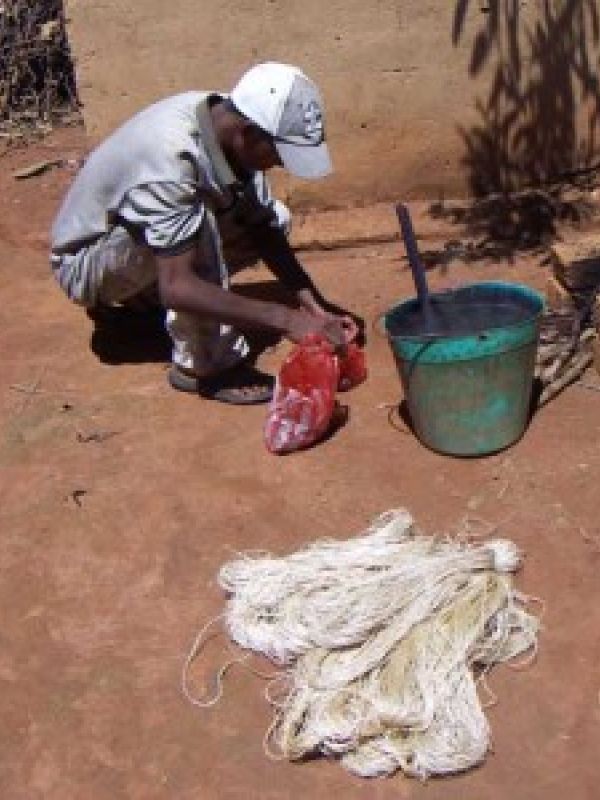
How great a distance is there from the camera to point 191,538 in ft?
12.4

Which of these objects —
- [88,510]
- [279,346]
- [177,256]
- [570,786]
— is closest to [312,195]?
[279,346]

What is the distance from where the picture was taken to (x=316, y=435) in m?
4.13

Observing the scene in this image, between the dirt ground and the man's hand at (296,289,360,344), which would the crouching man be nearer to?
the man's hand at (296,289,360,344)

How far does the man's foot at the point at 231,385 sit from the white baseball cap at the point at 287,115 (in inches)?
37.0

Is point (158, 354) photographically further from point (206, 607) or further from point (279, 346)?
point (206, 607)

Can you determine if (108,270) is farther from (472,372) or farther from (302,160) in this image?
(472,372)

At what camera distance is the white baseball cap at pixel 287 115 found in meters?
3.84

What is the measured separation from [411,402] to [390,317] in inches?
11.3

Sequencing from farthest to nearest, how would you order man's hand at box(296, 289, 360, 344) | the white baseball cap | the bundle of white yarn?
man's hand at box(296, 289, 360, 344), the white baseball cap, the bundle of white yarn

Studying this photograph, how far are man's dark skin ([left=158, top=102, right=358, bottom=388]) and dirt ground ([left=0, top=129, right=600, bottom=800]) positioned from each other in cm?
41

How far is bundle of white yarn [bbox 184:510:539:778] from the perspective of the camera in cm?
292

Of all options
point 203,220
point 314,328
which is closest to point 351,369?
point 314,328

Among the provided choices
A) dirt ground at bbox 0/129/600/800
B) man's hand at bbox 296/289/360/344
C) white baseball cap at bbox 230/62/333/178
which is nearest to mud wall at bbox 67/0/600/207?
dirt ground at bbox 0/129/600/800

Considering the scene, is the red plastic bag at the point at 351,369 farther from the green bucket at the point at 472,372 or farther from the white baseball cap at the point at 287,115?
the white baseball cap at the point at 287,115
